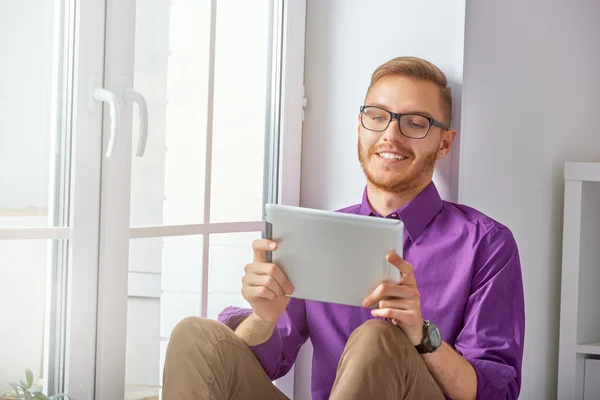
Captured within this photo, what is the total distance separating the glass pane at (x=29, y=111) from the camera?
1.38 m

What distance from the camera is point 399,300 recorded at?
145cm

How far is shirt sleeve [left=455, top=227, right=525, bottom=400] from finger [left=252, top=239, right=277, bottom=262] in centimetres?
49

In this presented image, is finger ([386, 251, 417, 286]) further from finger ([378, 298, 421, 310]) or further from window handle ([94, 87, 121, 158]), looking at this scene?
window handle ([94, 87, 121, 158])

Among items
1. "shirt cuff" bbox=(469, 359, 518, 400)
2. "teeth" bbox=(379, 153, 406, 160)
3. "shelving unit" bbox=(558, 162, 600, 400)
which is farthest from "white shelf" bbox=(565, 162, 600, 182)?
"shirt cuff" bbox=(469, 359, 518, 400)

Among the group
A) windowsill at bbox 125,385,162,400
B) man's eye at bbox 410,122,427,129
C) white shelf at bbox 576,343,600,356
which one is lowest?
windowsill at bbox 125,385,162,400

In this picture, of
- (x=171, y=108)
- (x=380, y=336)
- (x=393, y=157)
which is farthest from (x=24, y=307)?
(x=393, y=157)

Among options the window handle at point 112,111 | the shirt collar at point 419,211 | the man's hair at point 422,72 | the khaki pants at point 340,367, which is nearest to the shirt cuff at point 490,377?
the khaki pants at point 340,367

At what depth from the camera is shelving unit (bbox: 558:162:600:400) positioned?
2223 millimetres

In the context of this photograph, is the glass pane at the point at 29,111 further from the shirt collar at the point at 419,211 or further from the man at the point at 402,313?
the shirt collar at the point at 419,211

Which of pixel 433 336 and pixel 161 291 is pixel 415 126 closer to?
pixel 433 336

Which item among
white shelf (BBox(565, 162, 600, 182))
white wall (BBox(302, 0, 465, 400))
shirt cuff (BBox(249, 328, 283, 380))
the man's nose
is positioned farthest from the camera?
white shelf (BBox(565, 162, 600, 182))

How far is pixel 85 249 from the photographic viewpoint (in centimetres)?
150

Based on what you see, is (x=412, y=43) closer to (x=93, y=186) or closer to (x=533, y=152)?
(x=533, y=152)

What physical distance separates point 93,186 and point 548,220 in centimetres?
138
